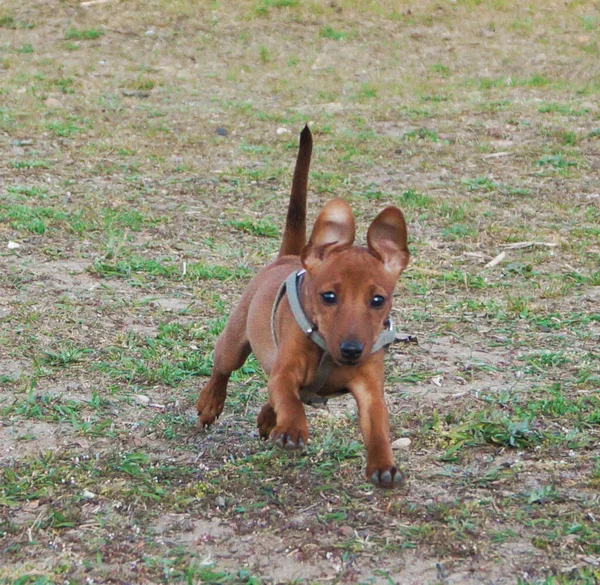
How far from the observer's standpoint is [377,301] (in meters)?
Answer: 3.54

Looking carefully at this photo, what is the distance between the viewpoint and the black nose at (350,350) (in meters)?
3.35

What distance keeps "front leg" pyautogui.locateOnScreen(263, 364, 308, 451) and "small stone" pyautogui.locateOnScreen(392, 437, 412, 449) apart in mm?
838

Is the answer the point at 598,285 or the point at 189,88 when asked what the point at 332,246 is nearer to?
the point at 598,285

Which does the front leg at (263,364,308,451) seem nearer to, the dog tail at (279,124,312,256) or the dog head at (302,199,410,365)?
the dog head at (302,199,410,365)

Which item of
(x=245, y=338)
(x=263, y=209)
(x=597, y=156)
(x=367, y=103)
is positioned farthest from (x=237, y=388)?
(x=367, y=103)

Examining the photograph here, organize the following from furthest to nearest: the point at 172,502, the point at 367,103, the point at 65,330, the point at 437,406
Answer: the point at 367,103 < the point at 65,330 < the point at 437,406 < the point at 172,502

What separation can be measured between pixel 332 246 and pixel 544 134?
724 centimetres

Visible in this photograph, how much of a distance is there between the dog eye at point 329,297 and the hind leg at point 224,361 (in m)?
0.81

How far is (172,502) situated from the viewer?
371cm

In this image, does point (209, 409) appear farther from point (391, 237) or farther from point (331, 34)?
point (331, 34)

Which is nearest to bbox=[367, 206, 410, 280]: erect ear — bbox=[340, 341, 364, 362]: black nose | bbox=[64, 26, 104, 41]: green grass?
bbox=[340, 341, 364, 362]: black nose

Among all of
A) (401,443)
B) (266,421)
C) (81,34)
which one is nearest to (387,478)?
(266,421)

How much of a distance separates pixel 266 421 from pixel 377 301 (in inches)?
31.3

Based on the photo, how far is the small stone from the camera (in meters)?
4.30
